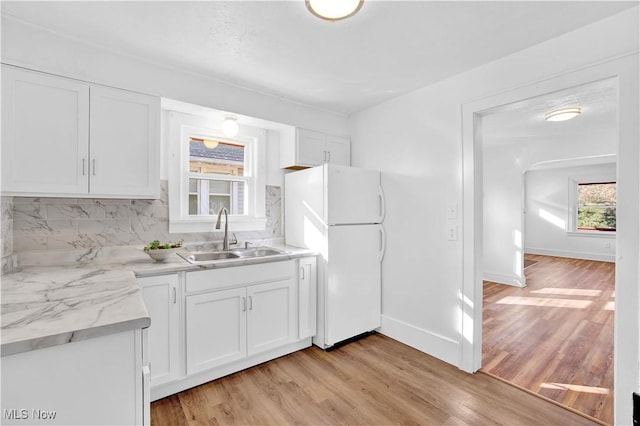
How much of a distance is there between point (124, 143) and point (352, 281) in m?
2.19

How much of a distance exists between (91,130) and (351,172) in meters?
2.04

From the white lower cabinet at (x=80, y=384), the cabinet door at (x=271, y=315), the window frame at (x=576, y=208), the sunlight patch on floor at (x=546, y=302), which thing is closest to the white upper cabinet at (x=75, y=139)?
the cabinet door at (x=271, y=315)

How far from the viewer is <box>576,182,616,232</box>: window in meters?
7.02

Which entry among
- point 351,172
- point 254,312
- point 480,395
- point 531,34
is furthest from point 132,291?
point 531,34

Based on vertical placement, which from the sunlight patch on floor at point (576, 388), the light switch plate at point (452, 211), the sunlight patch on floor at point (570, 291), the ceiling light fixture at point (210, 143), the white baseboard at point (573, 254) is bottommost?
the sunlight patch on floor at point (576, 388)

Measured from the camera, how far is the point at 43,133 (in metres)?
1.79

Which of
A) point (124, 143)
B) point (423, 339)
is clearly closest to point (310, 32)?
point (124, 143)

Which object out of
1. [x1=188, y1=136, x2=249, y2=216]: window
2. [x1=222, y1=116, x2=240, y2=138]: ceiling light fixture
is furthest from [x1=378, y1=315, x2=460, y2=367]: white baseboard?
[x1=222, y1=116, x2=240, y2=138]: ceiling light fixture

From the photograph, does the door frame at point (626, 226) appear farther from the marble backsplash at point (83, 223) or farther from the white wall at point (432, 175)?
the marble backsplash at point (83, 223)

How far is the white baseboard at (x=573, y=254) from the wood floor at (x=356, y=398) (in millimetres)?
7167

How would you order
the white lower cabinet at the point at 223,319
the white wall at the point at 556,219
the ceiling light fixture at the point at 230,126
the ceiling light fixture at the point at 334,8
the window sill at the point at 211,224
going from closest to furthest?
1. the ceiling light fixture at the point at 334,8
2. the white lower cabinet at the point at 223,319
3. the window sill at the point at 211,224
4. the ceiling light fixture at the point at 230,126
5. the white wall at the point at 556,219

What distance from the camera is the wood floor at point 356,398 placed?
5.91 ft

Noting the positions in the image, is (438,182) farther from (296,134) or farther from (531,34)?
(296,134)

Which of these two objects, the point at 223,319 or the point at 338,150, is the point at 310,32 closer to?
the point at 338,150
